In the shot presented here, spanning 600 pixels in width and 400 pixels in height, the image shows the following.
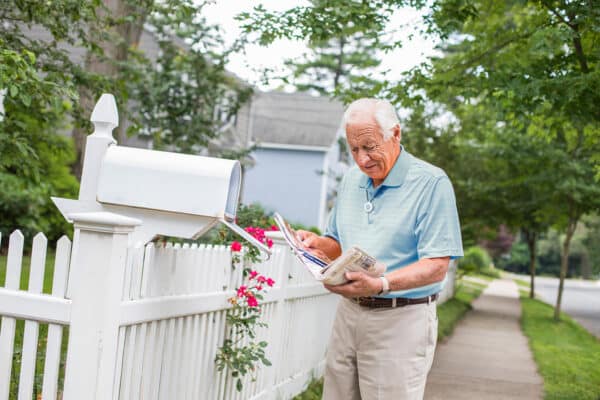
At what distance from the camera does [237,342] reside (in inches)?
191

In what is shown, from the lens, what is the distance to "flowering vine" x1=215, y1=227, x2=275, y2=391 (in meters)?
4.57

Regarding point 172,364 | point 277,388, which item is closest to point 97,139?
point 172,364

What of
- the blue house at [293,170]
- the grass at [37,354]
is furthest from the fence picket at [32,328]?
the blue house at [293,170]

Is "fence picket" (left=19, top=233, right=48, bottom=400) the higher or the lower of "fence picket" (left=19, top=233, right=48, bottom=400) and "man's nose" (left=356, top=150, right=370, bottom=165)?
the lower

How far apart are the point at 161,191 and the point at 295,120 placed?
34092 millimetres

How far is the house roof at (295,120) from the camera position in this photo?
3572 centimetres

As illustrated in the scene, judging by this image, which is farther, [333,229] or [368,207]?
[333,229]

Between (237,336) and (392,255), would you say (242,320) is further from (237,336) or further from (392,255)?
(392,255)

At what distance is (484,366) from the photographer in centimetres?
977

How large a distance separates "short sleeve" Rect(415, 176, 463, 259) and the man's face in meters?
0.22

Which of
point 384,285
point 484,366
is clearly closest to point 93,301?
point 384,285

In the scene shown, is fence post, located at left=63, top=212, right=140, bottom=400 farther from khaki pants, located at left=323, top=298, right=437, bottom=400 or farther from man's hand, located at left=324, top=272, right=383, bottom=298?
khaki pants, located at left=323, top=298, right=437, bottom=400

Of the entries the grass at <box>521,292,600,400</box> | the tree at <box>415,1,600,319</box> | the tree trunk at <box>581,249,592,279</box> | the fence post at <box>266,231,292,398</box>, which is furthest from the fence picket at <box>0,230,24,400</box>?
the tree trunk at <box>581,249,592,279</box>

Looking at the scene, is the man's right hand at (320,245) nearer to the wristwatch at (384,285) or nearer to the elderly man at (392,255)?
the elderly man at (392,255)
